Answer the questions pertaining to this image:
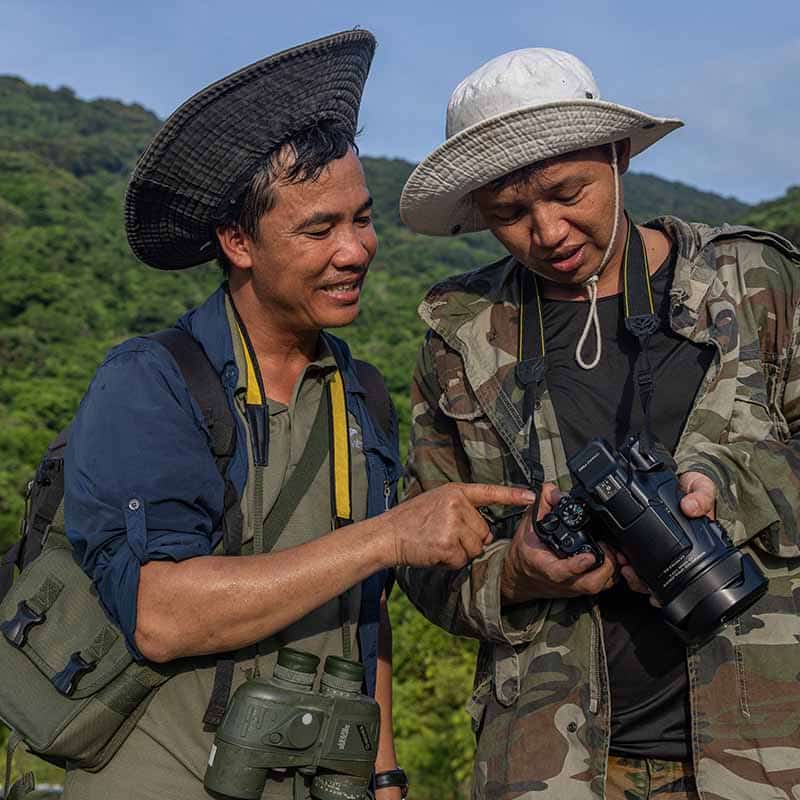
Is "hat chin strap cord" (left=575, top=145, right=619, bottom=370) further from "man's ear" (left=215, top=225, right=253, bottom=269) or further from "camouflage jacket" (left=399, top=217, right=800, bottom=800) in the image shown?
"man's ear" (left=215, top=225, right=253, bottom=269)

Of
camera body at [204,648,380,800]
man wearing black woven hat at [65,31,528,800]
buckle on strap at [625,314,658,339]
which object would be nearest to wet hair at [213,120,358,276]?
man wearing black woven hat at [65,31,528,800]

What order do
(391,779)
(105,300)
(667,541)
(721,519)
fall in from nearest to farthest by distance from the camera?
(667,541), (721,519), (391,779), (105,300)

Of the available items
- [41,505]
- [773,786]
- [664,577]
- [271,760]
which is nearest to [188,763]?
[271,760]

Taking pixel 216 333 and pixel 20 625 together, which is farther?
pixel 216 333

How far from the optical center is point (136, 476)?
2.42 meters

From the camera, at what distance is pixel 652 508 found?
7.73ft

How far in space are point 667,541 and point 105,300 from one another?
47287 mm

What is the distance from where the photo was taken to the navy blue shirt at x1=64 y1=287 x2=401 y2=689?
95.0 inches

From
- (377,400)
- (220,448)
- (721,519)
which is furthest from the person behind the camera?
(377,400)

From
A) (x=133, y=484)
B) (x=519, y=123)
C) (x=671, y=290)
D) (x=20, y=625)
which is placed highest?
(x=519, y=123)

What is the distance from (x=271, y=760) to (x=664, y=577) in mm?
933

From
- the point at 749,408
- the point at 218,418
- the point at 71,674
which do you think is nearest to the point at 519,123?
the point at 749,408

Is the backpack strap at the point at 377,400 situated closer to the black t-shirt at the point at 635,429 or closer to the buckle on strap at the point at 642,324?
the black t-shirt at the point at 635,429

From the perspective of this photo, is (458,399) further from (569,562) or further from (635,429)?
(569,562)
